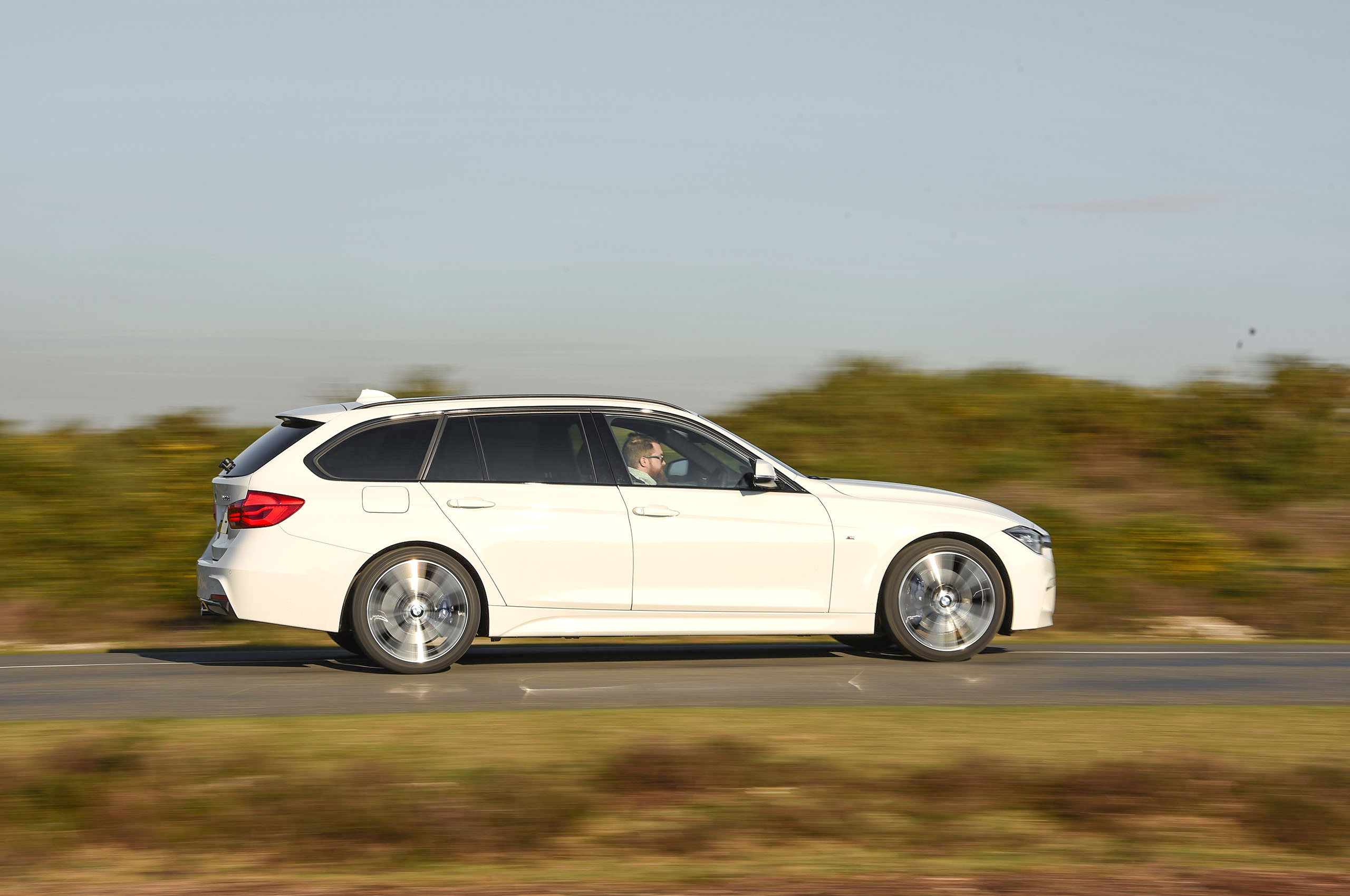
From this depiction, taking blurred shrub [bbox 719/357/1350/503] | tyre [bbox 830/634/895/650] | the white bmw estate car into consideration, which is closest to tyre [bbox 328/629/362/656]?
the white bmw estate car

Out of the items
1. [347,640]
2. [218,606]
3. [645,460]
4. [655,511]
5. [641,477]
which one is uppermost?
[645,460]

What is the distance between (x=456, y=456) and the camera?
934 centimetres

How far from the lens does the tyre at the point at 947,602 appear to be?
31.4 feet

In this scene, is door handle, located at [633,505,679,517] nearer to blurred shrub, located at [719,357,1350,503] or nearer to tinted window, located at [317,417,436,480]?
tinted window, located at [317,417,436,480]

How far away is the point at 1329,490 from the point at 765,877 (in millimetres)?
16975

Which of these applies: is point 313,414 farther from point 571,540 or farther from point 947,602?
point 947,602

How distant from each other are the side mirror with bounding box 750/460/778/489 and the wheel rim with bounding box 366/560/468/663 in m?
1.98

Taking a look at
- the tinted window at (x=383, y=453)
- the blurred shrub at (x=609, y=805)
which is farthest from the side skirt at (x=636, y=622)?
the blurred shrub at (x=609, y=805)

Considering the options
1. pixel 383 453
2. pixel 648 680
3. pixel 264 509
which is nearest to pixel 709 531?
pixel 648 680

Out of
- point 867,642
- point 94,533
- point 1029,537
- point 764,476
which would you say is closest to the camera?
point 764,476

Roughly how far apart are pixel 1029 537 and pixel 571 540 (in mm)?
3084

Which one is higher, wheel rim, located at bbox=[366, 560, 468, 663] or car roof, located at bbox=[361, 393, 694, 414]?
car roof, located at bbox=[361, 393, 694, 414]

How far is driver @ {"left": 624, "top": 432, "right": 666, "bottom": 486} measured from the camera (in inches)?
372

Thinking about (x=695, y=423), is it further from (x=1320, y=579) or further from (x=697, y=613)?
(x=1320, y=579)
